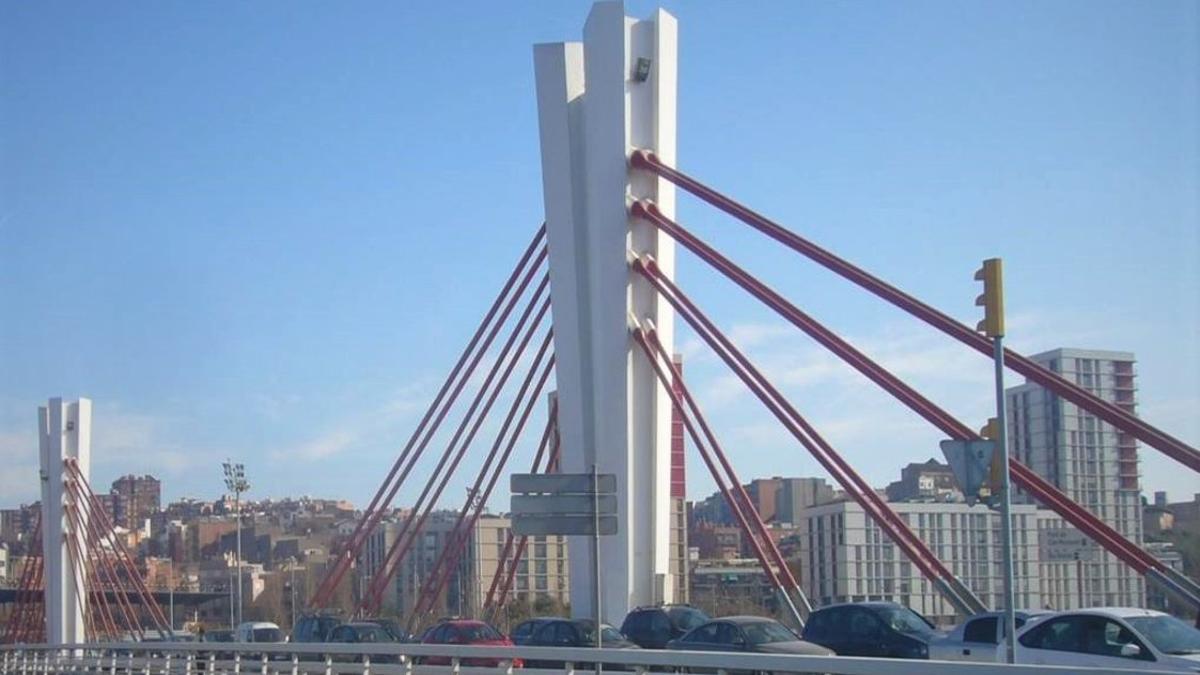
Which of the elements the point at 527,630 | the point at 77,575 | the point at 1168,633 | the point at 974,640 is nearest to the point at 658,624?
the point at 527,630

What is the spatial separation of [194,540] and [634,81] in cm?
13218

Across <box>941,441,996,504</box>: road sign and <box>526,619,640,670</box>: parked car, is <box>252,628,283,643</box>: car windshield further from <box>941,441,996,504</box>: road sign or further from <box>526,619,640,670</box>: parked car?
<box>941,441,996,504</box>: road sign

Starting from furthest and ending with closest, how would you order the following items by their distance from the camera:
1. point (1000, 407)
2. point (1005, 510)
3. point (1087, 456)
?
point (1087, 456) < point (1000, 407) < point (1005, 510)

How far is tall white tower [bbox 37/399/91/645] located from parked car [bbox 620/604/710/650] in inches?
1714

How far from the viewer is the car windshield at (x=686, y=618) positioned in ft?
92.4

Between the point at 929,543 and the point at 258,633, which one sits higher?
the point at 929,543

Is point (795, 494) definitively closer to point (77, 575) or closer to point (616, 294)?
point (77, 575)

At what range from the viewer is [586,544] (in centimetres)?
3234

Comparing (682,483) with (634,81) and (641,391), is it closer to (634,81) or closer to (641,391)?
(641,391)

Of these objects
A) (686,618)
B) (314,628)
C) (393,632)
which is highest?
(686,618)

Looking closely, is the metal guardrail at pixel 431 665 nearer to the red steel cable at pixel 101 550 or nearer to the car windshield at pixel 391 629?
the car windshield at pixel 391 629

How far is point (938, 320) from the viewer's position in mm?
24344

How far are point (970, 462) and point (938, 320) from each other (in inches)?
345

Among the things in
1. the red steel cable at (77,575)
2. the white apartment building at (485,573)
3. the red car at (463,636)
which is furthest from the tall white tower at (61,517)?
the red car at (463,636)
